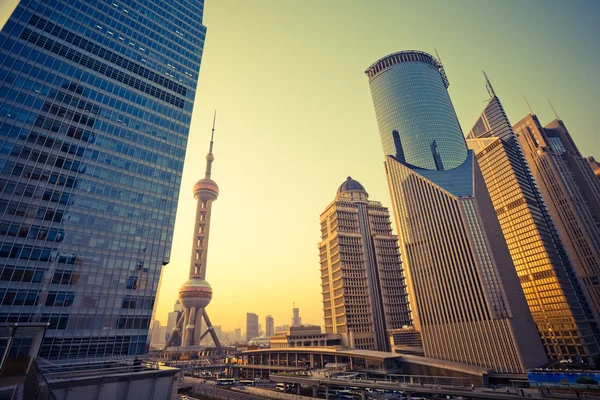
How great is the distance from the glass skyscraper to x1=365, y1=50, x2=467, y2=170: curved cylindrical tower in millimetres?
97646

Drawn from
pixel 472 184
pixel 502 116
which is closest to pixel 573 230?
pixel 502 116

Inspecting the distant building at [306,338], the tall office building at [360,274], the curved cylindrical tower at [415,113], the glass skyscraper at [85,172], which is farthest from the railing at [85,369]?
the curved cylindrical tower at [415,113]

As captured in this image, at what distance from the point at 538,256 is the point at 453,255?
3107 inches

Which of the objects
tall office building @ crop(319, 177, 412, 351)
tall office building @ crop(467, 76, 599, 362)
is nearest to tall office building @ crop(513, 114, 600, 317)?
tall office building @ crop(467, 76, 599, 362)

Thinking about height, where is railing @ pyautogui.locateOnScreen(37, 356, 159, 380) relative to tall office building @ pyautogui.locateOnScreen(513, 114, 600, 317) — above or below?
below

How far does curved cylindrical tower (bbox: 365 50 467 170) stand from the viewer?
131250 millimetres

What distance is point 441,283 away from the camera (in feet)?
327

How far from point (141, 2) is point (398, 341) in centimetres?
13948

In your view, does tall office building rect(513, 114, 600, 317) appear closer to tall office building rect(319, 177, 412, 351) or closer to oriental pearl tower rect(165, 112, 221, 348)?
tall office building rect(319, 177, 412, 351)

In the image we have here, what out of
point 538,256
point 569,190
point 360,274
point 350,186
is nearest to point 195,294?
point 360,274

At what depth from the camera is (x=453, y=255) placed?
324 ft

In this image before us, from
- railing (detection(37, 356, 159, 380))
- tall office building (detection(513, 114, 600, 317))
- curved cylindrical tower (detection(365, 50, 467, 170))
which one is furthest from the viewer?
tall office building (detection(513, 114, 600, 317))

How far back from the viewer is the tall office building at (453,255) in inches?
3420

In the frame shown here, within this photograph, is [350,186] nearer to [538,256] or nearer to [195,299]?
[538,256]
